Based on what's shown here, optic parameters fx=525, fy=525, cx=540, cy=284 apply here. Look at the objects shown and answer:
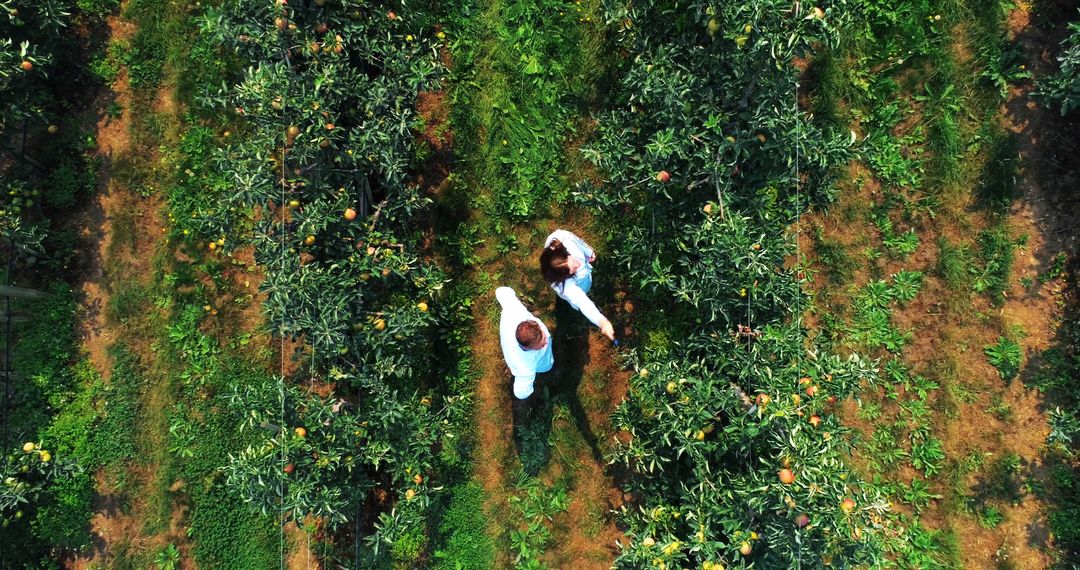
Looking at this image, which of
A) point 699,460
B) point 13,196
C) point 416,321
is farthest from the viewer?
point 13,196

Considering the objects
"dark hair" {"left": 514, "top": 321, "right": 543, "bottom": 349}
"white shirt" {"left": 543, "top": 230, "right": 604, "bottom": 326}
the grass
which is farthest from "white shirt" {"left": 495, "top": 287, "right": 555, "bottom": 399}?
the grass

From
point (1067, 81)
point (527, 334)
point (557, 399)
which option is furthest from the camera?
point (557, 399)

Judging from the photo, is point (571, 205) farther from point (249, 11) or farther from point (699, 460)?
point (249, 11)

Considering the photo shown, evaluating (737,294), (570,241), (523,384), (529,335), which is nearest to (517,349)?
(529,335)

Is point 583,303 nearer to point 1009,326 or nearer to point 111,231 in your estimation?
point 1009,326

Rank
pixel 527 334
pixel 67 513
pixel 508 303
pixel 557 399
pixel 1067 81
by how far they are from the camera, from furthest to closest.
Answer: pixel 557 399 < pixel 67 513 < pixel 1067 81 < pixel 508 303 < pixel 527 334

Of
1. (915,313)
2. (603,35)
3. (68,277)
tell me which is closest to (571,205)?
(603,35)

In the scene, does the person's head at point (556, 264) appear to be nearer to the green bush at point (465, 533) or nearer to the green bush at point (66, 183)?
the green bush at point (465, 533)
